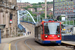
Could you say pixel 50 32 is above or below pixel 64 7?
below

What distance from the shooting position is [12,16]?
2458 inches

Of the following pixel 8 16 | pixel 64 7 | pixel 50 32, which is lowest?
pixel 50 32

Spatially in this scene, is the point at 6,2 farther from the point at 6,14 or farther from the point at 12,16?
the point at 12,16

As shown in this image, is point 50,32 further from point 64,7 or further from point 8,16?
point 8,16

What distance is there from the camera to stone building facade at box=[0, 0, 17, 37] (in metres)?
52.0

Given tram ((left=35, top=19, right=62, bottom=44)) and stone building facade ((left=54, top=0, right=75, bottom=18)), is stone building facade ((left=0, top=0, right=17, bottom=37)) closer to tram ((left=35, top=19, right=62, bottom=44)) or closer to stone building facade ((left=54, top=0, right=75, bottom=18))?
stone building facade ((left=54, top=0, right=75, bottom=18))

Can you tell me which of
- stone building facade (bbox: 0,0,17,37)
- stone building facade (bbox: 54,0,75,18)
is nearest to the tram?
stone building facade (bbox: 54,0,75,18)

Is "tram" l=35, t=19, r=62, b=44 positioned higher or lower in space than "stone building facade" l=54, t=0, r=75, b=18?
lower

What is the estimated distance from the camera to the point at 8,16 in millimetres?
56781

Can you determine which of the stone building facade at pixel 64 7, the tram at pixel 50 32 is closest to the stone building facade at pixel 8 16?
the stone building facade at pixel 64 7

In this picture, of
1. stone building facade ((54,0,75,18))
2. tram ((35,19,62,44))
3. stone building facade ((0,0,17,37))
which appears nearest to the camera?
tram ((35,19,62,44))

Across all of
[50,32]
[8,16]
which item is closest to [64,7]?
[50,32]

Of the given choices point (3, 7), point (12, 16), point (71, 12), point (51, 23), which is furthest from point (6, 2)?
point (51, 23)

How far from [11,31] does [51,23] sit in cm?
3854
